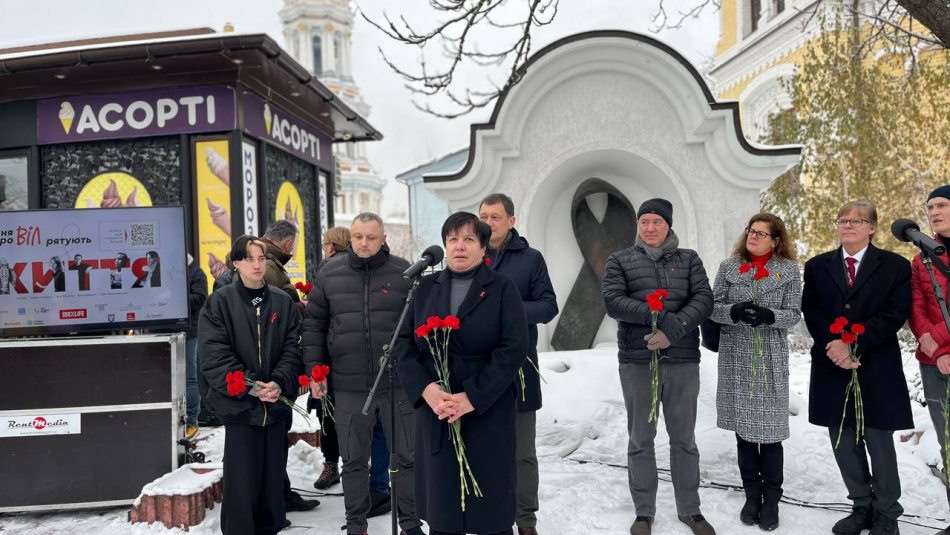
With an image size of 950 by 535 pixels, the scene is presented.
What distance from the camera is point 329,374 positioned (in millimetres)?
3918

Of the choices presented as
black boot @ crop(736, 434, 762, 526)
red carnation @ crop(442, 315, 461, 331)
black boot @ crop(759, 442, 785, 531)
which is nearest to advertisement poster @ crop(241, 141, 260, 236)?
red carnation @ crop(442, 315, 461, 331)

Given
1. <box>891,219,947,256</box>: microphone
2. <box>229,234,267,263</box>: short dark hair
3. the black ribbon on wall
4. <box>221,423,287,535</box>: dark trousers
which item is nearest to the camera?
<box>891,219,947,256</box>: microphone

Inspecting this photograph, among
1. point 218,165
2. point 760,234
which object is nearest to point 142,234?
point 218,165

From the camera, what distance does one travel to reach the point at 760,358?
160 inches

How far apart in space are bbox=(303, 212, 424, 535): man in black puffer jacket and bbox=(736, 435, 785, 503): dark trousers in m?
1.97

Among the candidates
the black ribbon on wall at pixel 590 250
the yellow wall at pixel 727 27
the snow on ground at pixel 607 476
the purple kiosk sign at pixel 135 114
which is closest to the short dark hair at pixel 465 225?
the snow on ground at pixel 607 476

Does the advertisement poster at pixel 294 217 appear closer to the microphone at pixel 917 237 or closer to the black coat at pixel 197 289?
the black coat at pixel 197 289

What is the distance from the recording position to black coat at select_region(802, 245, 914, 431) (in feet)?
12.3

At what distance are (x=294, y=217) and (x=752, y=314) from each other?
6.95m

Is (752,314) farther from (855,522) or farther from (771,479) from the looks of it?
(855,522)

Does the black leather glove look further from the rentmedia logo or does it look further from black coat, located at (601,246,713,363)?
the rentmedia logo

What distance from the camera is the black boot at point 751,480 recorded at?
13.3 ft

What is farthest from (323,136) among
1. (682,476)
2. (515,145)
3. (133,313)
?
(682,476)

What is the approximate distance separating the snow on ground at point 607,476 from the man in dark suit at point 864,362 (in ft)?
1.11
